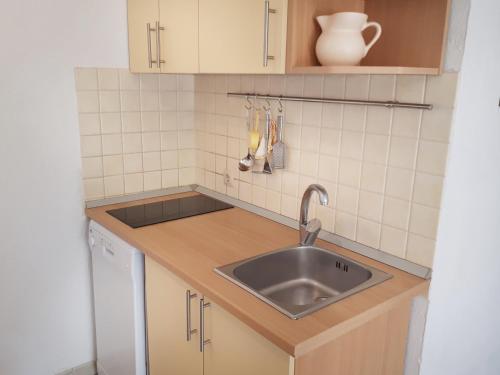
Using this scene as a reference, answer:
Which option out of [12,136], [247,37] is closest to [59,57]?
[12,136]

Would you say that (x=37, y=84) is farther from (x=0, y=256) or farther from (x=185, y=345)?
(x=185, y=345)

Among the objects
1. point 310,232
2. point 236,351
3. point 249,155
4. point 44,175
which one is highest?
point 249,155

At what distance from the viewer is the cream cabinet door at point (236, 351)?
4.04ft

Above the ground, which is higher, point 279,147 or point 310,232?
point 279,147

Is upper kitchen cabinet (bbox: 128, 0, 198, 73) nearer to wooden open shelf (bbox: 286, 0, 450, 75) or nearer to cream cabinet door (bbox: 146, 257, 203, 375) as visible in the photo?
wooden open shelf (bbox: 286, 0, 450, 75)

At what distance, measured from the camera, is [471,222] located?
158cm

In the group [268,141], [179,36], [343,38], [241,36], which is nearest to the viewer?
[343,38]

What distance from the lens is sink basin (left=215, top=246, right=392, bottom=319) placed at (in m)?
1.58

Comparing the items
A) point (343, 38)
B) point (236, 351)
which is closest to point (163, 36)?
point (343, 38)

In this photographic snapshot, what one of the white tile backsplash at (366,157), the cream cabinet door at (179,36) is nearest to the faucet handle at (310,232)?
the white tile backsplash at (366,157)

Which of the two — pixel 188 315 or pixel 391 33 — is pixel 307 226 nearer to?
pixel 188 315

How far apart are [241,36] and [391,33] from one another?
19.6 inches

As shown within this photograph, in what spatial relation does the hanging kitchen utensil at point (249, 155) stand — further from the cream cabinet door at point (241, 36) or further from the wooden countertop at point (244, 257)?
the cream cabinet door at point (241, 36)

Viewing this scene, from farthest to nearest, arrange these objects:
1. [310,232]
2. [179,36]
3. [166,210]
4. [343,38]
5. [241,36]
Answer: [166,210] < [179,36] < [310,232] < [241,36] < [343,38]
